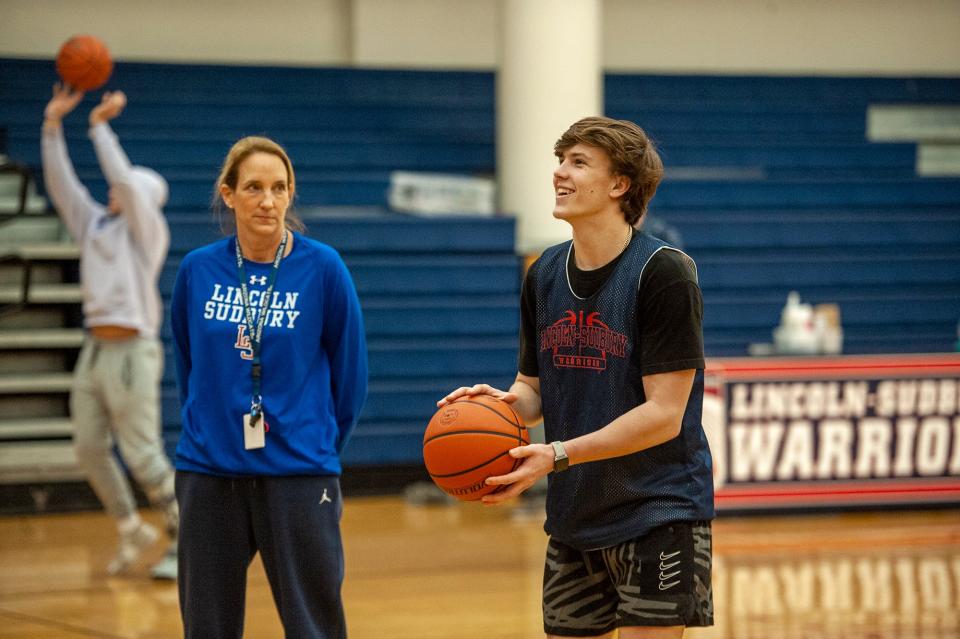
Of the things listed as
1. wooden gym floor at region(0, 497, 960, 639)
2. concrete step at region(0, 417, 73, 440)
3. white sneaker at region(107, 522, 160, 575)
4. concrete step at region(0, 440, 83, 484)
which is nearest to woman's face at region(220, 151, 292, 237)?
wooden gym floor at region(0, 497, 960, 639)

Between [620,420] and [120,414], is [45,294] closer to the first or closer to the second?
[120,414]

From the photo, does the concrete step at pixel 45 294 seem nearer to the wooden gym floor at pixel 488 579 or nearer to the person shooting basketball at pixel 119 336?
the wooden gym floor at pixel 488 579

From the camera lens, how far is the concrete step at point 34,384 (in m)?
8.28

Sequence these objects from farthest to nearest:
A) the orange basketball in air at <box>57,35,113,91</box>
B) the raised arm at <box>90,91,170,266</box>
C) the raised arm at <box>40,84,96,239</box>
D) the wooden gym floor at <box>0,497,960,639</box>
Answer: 1. the orange basketball in air at <box>57,35,113,91</box>
2. the raised arm at <box>40,84,96,239</box>
3. the raised arm at <box>90,91,170,266</box>
4. the wooden gym floor at <box>0,497,960,639</box>

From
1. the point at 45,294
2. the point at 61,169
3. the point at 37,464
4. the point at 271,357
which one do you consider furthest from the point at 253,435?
the point at 45,294

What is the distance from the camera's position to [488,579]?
6000 millimetres

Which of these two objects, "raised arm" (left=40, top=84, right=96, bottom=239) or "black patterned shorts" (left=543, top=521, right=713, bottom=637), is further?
"raised arm" (left=40, top=84, right=96, bottom=239)

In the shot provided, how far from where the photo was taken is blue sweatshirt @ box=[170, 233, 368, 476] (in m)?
3.19

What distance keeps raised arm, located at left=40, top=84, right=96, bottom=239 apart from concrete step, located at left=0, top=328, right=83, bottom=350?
230cm

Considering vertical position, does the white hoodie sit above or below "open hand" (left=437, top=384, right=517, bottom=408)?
above

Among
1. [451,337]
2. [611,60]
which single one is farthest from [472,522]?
[611,60]

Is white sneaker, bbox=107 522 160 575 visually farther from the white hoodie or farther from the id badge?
the id badge

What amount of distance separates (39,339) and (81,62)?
2.47m

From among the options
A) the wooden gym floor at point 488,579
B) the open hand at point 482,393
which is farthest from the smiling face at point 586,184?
the wooden gym floor at point 488,579
